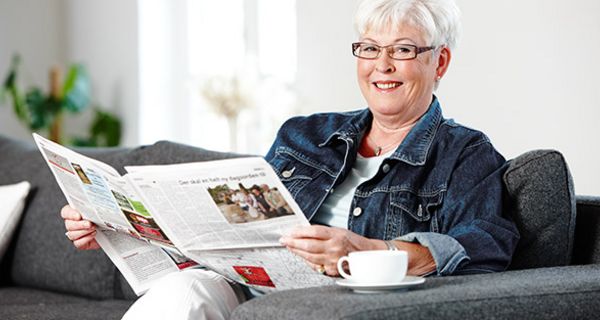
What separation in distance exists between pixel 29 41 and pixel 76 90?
2.17ft

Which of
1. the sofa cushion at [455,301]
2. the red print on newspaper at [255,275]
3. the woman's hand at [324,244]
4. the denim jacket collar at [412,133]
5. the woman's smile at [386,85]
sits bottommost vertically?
the red print on newspaper at [255,275]

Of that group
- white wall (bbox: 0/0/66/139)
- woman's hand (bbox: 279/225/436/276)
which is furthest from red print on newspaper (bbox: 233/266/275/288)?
white wall (bbox: 0/0/66/139)

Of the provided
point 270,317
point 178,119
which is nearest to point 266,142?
point 178,119

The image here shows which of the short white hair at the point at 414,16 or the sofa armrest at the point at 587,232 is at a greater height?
the short white hair at the point at 414,16

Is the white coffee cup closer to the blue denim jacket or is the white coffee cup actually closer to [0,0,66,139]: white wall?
the blue denim jacket

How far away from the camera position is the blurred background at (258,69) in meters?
3.27

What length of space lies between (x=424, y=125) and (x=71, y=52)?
185 inches

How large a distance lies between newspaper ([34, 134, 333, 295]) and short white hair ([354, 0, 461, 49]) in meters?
0.56

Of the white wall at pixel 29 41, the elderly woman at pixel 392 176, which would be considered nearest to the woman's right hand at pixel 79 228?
the elderly woman at pixel 392 176

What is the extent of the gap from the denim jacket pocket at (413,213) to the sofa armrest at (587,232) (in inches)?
12.3

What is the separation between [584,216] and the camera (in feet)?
6.30

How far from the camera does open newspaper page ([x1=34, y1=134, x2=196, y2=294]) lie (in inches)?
69.3

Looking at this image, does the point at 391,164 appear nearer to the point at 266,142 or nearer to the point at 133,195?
the point at 133,195

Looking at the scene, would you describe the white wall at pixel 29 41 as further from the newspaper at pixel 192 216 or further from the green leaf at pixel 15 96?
the newspaper at pixel 192 216
